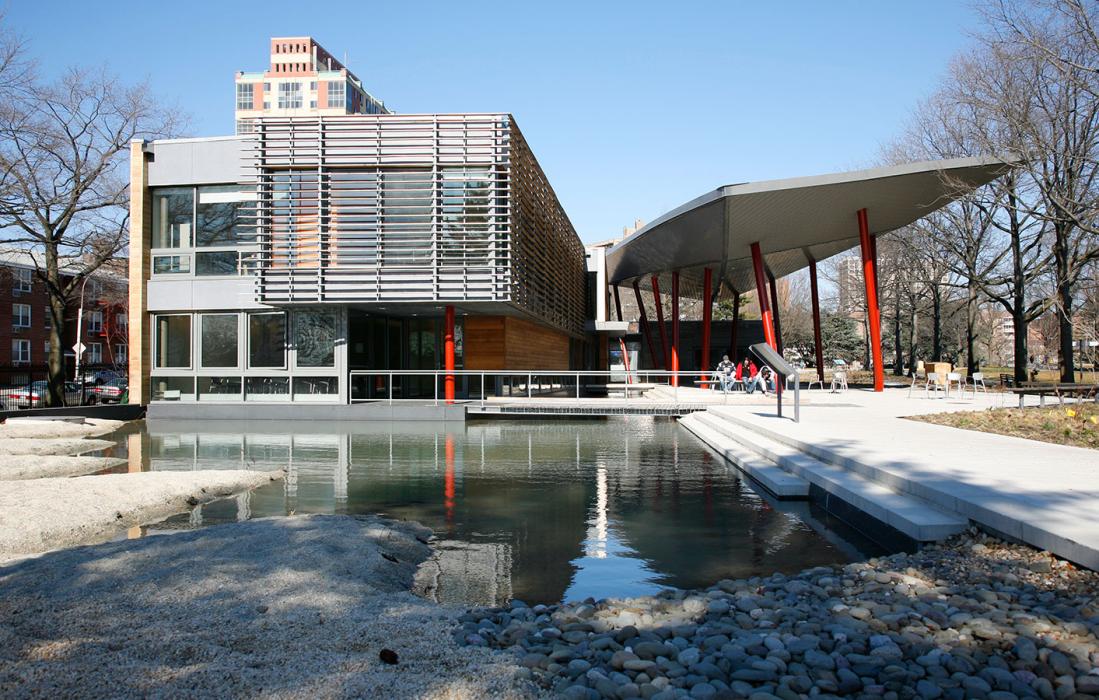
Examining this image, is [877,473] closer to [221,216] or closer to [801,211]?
[801,211]

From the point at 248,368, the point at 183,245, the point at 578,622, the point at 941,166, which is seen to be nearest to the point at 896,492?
the point at 578,622

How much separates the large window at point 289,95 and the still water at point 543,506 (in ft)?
293

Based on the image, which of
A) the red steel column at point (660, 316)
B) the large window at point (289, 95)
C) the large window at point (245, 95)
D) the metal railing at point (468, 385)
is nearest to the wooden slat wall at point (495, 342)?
the metal railing at point (468, 385)

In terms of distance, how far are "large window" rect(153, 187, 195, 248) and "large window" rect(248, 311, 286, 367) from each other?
3216 millimetres

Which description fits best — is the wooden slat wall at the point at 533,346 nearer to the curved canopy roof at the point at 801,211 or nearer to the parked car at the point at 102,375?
the curved canopy roof at the point at 801,211

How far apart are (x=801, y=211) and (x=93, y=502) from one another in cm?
2089

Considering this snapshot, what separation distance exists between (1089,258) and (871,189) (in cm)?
682

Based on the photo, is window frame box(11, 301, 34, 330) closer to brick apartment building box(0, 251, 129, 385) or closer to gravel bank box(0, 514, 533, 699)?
brick apartment building box(0, 251, 129, 385)

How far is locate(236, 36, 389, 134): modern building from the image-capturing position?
9581cm

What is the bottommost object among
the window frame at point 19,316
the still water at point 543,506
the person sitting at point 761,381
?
the still water at point 543,506

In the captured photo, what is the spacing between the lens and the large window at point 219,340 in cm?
2112

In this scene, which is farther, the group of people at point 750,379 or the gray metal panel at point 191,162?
the group of people at point 750,379

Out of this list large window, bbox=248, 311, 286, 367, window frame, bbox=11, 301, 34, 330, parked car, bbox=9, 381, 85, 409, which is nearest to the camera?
large window, bbox=248, 311, 286, 367

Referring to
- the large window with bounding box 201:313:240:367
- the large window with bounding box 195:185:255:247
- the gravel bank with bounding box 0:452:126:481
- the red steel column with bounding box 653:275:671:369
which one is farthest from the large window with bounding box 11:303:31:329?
the gravel bank with bounding box 0:452:126:481
